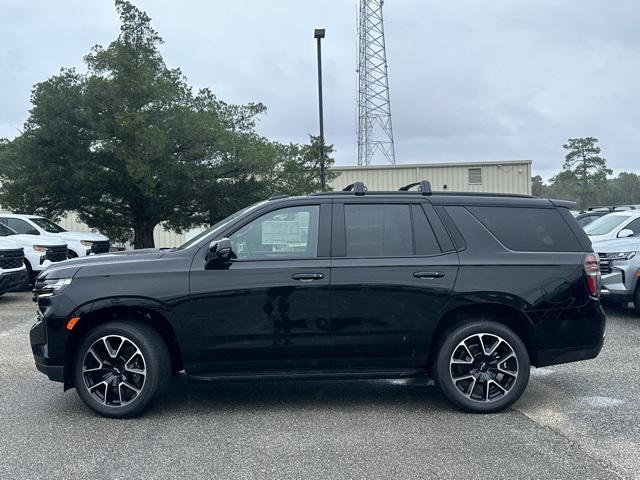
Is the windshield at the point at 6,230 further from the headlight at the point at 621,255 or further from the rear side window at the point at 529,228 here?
the headlight at the point at 621,255

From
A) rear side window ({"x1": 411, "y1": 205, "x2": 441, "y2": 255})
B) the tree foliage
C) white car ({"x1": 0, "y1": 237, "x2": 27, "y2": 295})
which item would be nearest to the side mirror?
rear side window ({"x1": 411, "y1": 205, "x2": 441, "y2": 255})

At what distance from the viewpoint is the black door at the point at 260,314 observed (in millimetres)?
5027

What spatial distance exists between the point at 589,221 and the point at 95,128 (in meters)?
14.6

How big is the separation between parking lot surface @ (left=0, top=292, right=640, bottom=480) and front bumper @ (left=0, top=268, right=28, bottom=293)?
214 inches

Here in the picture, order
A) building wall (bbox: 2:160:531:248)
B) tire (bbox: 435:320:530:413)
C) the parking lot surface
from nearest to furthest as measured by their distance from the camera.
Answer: the parking lot surface < tire (bbox: 435:320:530:413) < building wall (bbox: 2:160:531:248)

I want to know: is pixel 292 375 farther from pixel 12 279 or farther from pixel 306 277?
pixel 12 279

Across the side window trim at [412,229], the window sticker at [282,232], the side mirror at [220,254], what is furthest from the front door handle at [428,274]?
the side mirror at [220,254]

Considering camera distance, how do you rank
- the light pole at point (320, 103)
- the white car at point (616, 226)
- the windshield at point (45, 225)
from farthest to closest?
the light pole at point (320, 103)
the windshield at point (45, 225)
the white car at point (616, 226)

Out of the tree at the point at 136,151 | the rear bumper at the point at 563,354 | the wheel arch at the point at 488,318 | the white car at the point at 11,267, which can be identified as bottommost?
the rear bumper at the point at 563,354

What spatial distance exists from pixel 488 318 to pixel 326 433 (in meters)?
1.75

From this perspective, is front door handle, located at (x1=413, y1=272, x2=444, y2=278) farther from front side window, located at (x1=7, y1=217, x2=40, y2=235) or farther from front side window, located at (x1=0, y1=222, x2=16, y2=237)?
front side window, located at (x1=7, y1=217, x2=40, y2=235)

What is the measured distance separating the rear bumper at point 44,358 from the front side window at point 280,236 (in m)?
1.73

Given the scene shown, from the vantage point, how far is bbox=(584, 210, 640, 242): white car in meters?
10.8

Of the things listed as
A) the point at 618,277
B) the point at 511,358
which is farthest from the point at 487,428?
the point at 618,277
